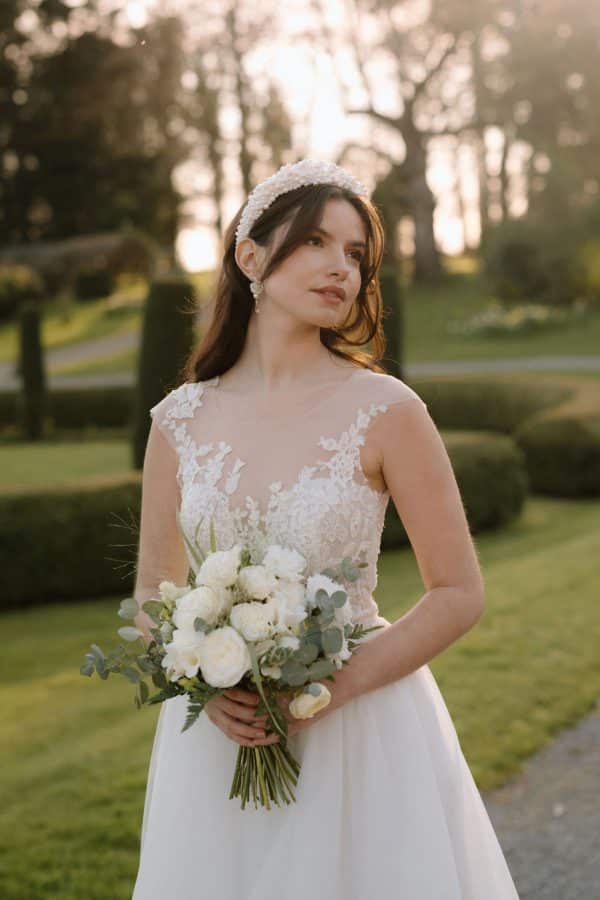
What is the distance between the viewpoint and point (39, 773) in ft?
18.4

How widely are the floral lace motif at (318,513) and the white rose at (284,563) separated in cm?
12

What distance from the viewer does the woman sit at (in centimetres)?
241

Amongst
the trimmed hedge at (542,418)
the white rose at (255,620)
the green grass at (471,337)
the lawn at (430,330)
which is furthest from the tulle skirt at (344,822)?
the lawn at (430,330)

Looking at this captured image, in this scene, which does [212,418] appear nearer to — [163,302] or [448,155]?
[163,302]

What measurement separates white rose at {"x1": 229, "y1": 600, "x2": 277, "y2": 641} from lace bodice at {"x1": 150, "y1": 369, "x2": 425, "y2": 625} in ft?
0.58

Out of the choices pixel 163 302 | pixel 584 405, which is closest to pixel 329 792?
pixel 163 302

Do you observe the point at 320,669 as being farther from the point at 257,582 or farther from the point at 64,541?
the point at 64,541

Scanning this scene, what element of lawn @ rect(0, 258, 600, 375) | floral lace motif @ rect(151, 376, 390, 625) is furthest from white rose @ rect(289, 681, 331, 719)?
lawn @ rect(0, 258, 600, 375)

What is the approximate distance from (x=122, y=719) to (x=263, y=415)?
453cm

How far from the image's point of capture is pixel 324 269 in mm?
2498

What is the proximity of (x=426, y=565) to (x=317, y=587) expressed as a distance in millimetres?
317

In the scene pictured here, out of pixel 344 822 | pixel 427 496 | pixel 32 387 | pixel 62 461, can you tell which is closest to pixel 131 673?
pixel 344 822

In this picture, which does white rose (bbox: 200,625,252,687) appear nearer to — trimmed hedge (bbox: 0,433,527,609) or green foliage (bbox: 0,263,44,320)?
trimmed hedge (bbox: 0,433,527,609)

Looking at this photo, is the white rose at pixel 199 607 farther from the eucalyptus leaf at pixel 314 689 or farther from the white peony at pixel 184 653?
the eucalyptus leaf at pixel 314 689
